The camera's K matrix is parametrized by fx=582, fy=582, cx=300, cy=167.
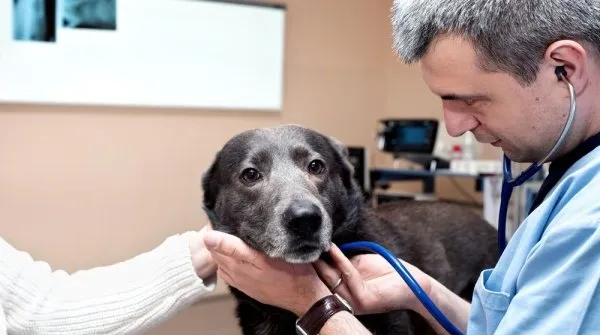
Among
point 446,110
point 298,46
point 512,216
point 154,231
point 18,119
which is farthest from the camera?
point 298,46

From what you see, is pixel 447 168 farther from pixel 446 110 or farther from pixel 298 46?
pixel 446 110

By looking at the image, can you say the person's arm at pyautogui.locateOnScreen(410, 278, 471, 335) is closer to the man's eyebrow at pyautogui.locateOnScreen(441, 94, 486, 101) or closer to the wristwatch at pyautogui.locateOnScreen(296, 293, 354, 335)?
the wristwatch at pyautogui.locateOnScreen(296, 293, 354, 335)

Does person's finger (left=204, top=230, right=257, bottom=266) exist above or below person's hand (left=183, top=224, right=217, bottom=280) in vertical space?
above

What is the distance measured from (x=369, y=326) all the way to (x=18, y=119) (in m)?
2.49

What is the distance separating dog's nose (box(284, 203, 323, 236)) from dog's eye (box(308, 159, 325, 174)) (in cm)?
29

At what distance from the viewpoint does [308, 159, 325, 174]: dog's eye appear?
4.94 feet

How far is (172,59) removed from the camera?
3420mm

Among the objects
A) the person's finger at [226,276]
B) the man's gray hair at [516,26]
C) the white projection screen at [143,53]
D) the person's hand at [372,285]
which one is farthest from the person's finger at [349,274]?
the white projection screen at [143,53]

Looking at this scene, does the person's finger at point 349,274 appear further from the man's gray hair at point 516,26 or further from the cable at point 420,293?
the man's gray hair at point 516,26

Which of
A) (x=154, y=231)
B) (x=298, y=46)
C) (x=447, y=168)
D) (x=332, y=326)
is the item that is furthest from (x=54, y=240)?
(x=332, y=326)

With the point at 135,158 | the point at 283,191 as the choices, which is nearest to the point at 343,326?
the point at 283,191

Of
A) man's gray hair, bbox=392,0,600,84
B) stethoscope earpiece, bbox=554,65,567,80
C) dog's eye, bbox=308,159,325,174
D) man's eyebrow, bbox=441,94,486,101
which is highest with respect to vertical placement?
man's gray hair, bbox=392,0,600,84

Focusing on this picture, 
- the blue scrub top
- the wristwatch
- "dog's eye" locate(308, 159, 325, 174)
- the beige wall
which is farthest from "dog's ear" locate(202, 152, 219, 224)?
the beige wall

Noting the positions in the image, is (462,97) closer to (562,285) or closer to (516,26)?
(516,26)
